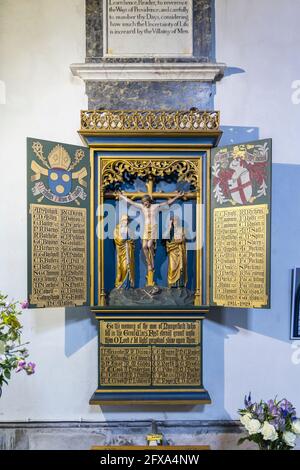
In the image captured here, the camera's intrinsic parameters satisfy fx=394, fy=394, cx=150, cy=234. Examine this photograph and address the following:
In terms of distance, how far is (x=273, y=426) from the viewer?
230 centimetres

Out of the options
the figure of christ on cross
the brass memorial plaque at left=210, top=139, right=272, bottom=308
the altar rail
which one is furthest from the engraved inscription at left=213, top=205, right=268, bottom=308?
the altar rail

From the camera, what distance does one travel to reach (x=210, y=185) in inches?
118

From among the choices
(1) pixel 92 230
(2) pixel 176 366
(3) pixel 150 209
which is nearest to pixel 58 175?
(1) pixel 92 230

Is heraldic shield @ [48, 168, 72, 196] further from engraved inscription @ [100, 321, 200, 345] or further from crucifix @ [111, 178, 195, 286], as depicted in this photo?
engraved inscription @ [100, 321, 200, 345]

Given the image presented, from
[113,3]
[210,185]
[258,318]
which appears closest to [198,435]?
[258,318]

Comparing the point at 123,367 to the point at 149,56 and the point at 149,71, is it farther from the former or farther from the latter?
the point at 149,56

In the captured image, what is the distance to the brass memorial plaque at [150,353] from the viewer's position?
9.64ft

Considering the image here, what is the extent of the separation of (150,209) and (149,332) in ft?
3.06

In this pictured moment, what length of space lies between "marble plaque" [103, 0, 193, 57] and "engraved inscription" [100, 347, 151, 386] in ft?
7.63

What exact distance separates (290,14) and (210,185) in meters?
1.56

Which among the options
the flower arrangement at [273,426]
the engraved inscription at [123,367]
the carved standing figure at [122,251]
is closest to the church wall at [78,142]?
the engraved inscription at [123,367]

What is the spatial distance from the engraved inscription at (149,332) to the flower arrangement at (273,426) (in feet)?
2.31

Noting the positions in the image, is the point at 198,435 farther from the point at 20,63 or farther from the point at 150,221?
the point at 20,63

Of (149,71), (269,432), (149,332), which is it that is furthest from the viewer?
(149,71)
